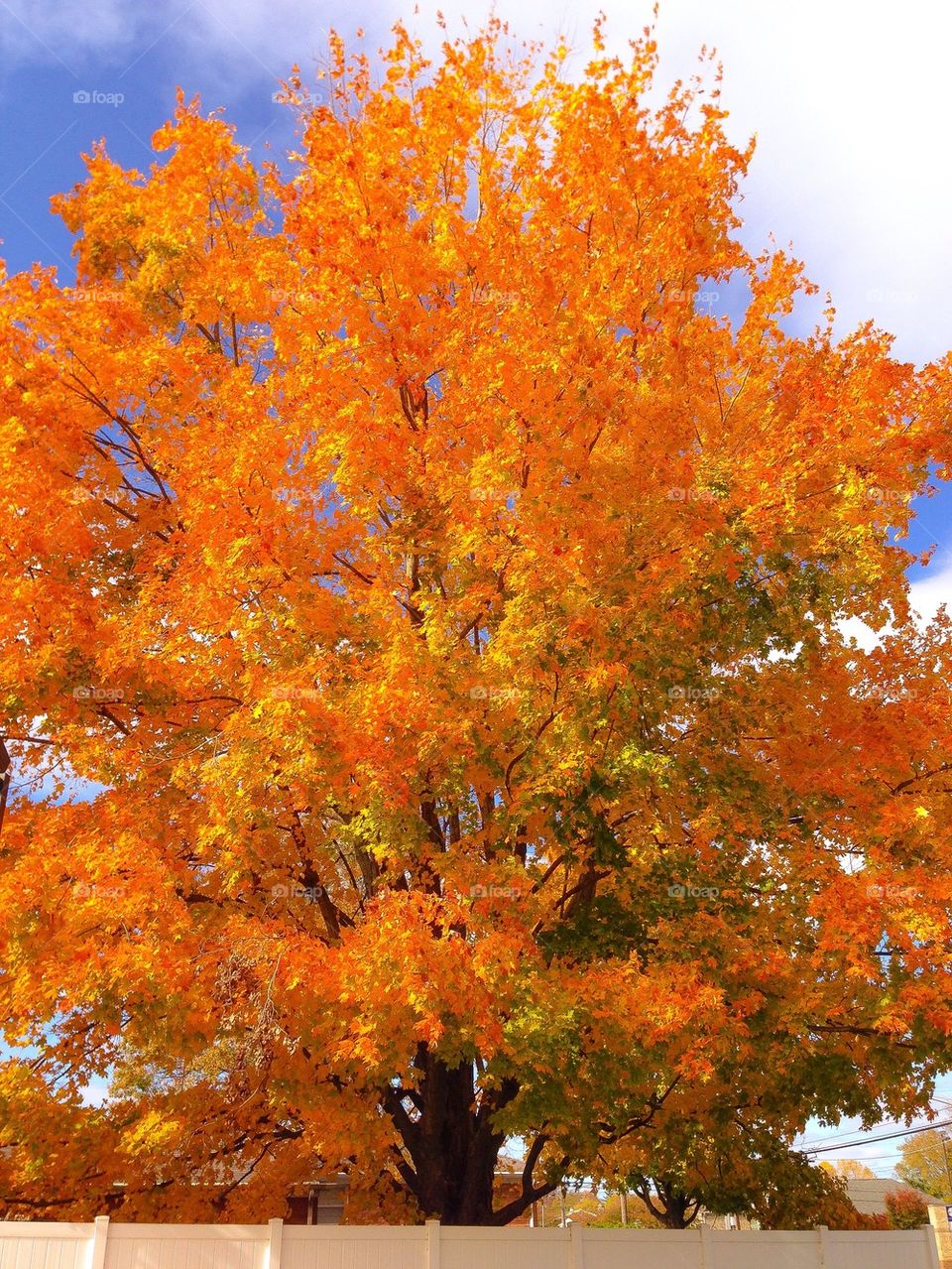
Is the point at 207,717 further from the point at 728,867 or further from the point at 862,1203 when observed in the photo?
the point at 862,1203

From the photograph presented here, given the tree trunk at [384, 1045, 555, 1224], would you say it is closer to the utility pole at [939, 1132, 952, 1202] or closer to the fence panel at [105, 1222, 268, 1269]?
the fence panel at [105, 1222, 268, 1269]

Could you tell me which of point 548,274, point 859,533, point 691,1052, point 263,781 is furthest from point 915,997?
point 548,274

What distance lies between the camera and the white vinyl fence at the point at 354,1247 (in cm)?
960

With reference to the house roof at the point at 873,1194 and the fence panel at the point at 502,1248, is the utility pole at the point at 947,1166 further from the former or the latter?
the fence panel at the point at 502,1248

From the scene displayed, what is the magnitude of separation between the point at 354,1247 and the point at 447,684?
6026mm

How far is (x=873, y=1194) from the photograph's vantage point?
189 ft

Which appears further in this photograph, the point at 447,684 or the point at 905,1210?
the point at 905,1210

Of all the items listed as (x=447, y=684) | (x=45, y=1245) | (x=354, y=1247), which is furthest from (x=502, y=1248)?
(x=447, y=684)

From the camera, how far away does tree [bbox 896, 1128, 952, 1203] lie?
6556cm

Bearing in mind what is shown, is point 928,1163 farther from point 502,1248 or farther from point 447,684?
point 447,684

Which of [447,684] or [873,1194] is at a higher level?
[447,684]

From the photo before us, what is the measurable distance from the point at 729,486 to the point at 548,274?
386 cm

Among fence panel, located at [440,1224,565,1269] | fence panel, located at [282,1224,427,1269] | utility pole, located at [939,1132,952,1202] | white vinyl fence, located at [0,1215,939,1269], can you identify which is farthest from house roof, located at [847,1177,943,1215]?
fence panel, located at [282,1224,427,1269]

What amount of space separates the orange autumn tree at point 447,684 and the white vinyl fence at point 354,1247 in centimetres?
78
